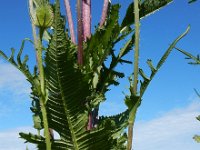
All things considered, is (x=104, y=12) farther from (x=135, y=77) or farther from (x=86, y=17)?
(x=135, y=77)

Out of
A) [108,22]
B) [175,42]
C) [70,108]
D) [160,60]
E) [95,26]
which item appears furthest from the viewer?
[95,26]

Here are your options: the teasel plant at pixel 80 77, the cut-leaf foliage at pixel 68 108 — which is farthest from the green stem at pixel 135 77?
the cut-leaf foliage at pixel 68 108

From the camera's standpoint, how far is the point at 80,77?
156 centimetres

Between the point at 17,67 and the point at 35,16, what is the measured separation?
0.24m

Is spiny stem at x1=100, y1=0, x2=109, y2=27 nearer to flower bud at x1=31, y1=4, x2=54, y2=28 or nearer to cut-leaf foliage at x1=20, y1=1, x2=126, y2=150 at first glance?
cut-leaf foliage at x1=20, y1=1, x2=126, y2=150

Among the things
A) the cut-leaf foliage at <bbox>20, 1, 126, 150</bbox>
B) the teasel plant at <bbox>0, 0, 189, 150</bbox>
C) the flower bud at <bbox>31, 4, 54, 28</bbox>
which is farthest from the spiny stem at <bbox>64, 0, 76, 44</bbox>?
the flower bud at <bbox>31, 4, 54, 28</bbox>

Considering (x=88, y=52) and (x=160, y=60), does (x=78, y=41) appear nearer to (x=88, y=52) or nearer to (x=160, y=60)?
(x=88, y=52)

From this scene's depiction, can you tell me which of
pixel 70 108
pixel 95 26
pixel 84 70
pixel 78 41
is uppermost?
pixel 95 26

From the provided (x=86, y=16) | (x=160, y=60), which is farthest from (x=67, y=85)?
(x=86, y=16)

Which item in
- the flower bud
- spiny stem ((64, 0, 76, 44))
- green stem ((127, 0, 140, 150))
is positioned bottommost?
green stem ((127, 0, 140, 150))

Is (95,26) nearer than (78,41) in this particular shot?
No

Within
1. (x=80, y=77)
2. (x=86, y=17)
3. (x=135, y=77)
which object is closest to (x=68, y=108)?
(x=80, y=77)

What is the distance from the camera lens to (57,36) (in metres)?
1.40

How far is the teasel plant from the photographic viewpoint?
1395mm
